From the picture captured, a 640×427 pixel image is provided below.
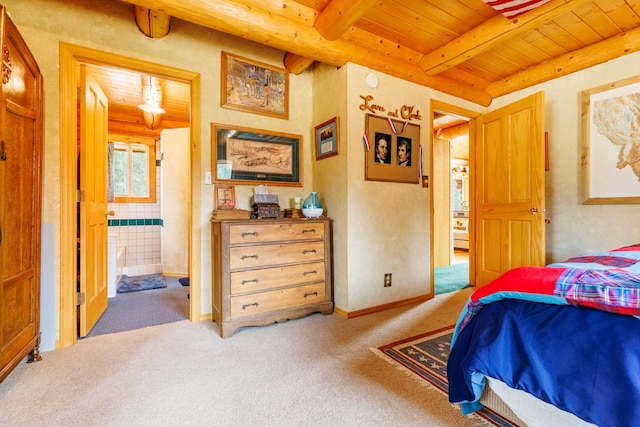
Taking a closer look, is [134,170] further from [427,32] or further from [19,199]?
[427,32]

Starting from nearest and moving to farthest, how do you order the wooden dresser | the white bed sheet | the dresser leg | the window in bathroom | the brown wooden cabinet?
the white bed sheet, the brown wooden cabinet, the dresser leg, the wooden dresser, the window in bathroom

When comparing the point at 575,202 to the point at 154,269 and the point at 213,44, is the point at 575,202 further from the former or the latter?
the point at 154,269

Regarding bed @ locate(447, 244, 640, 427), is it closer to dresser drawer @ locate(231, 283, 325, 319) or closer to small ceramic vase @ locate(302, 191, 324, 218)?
dresser drawer @ locate(231, 283, 325, 319)

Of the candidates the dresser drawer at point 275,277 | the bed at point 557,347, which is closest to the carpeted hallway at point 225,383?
the dresser drawer at point 275,277

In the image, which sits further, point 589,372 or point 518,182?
point 518,182

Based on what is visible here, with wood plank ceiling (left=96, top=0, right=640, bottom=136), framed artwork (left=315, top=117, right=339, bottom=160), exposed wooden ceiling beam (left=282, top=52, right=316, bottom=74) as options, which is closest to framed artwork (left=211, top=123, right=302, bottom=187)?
framed artwork (left=315, top=117, right=339, bottom=160)

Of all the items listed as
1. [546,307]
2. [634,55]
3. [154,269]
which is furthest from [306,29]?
[154,269]

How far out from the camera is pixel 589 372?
2.67ft

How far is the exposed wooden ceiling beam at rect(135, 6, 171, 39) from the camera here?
220 cm

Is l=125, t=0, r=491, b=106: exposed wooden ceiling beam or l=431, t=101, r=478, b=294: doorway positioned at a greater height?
l=125, t=0, r=491, b=106: exposed wooden ceiling beam

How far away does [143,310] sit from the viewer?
9.50 ft

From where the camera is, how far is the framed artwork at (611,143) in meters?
2.70

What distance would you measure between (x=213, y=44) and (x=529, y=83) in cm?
346

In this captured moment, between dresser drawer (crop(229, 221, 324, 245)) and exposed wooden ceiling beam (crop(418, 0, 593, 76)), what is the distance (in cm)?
203
